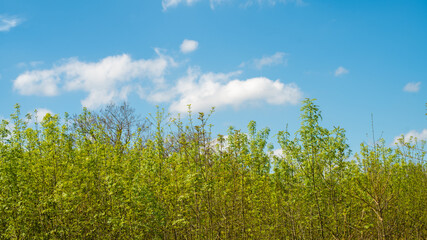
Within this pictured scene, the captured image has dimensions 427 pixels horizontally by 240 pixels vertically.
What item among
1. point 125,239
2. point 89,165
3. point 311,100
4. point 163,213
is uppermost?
point 311,100

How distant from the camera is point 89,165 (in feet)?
28.2

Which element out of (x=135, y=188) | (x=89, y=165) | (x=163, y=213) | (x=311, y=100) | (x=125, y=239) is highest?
(x=311, y=100)

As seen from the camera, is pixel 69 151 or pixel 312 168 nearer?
pixel 312 168

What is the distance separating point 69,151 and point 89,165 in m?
0.82

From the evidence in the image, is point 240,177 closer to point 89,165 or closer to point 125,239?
point 125,239

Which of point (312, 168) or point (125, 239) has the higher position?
point (312, 168)

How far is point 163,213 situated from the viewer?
7.10m

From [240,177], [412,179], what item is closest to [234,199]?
[240,177]

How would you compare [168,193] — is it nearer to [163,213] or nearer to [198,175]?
[163,213]

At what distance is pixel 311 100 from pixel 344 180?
2.24 m

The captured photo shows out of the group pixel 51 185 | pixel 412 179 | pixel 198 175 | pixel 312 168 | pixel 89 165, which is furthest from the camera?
pixel 412 179

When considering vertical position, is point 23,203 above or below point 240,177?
below

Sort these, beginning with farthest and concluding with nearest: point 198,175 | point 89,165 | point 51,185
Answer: point 89,165, point 51,185, point 198,175

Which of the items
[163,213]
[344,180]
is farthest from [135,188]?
[344,180]
